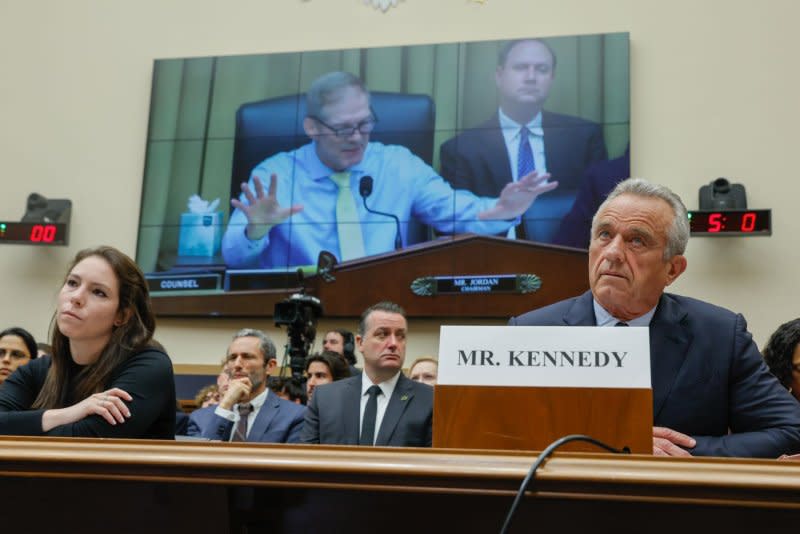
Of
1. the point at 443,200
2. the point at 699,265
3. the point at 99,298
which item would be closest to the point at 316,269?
the point at 443,200

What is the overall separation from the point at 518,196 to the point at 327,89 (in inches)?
81.9

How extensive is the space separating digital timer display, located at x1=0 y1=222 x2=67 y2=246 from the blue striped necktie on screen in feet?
14.1

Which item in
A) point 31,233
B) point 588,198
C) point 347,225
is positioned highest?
point 588,198

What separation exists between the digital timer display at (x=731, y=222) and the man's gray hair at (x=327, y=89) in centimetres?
322

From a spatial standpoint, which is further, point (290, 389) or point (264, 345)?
point (290, 389)

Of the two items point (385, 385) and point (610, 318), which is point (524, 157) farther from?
point (610, 318)

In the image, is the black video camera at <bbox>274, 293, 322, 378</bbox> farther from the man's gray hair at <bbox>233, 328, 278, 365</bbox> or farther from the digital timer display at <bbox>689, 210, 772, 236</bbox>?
the digital timer display at <bbox>689, 210, 772, 236</bbox>

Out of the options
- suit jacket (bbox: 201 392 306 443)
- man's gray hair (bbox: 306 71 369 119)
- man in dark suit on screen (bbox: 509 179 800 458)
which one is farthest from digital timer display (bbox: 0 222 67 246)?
man in dark suit on screen (bbox: 509 179 800 458)

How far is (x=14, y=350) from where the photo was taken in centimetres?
441

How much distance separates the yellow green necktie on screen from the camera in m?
7.89

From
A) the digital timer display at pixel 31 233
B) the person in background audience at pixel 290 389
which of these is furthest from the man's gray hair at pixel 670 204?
the digital timer display at pixel 31 233

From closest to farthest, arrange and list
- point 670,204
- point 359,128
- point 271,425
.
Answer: point 670,204
point 271,425
point 359,128

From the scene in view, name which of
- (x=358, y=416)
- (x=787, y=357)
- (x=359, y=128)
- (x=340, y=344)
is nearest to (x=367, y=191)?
(x=359, y=128)

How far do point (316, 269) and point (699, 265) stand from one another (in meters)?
3.30
